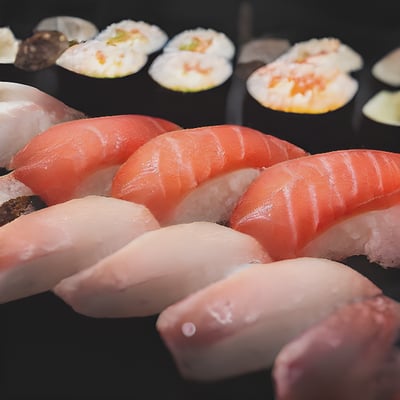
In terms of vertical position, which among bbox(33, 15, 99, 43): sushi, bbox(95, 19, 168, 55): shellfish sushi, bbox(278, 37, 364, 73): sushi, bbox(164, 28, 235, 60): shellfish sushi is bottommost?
bbox(278, 37, 364, 73): sushi

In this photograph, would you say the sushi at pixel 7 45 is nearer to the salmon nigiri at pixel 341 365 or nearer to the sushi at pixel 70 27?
the sushi at pixel 70 27

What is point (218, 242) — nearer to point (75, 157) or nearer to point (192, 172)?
point (192, 172)

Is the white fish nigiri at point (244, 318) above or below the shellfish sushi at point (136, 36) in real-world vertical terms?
below

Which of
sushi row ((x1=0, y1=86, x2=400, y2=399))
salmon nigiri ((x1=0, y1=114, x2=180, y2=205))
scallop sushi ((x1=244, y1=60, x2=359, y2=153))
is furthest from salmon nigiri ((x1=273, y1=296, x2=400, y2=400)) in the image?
scallop sushi ((x1=244, y1=60, x2=359, y2=153))

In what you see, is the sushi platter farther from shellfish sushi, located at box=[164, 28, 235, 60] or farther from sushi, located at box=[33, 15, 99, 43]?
shellfish sushi, located at box=[164, 28, 235, 60]

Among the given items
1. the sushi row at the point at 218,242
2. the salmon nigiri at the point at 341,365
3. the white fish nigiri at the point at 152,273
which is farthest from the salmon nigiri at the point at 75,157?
the salmon nigiri at the point at 341,365

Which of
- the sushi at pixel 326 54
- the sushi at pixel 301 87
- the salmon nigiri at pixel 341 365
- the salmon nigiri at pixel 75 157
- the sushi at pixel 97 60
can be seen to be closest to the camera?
the salmon nigiri at pixel 341 365
